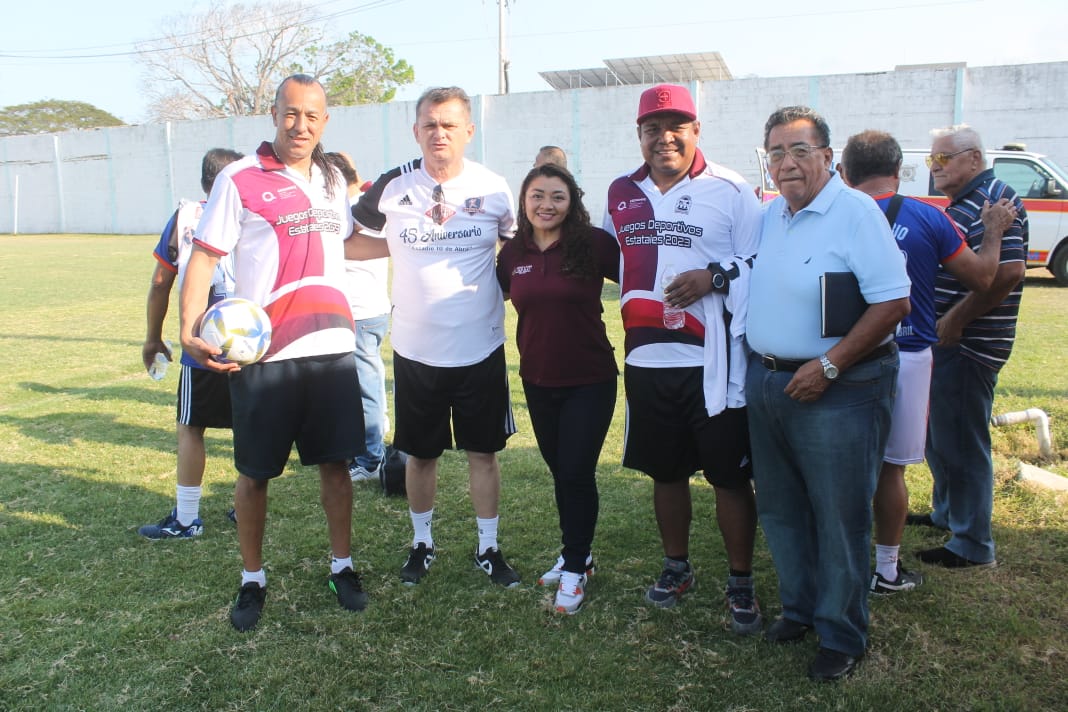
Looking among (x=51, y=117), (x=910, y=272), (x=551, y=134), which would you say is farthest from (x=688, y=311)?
(x=51, y=117)

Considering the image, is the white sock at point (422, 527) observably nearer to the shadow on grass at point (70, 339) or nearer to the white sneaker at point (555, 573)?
the white sneaker at point (555, 573)

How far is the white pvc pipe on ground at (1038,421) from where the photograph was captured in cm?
541

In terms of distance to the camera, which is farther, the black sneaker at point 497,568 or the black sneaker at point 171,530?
the black sneaker at point 171,530

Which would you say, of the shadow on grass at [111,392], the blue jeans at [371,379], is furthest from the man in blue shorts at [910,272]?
the shadow on grass at [111,392]

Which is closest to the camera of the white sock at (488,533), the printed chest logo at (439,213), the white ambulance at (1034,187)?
the printed chest logo at (439,213)

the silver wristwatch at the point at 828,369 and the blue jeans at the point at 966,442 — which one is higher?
the silver wristwatch at the point at 828,369

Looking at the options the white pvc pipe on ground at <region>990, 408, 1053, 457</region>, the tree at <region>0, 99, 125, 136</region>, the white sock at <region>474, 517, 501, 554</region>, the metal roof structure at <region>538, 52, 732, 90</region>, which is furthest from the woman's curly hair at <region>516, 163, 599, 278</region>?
the tree at <region>0, 99, 125, 136</region>

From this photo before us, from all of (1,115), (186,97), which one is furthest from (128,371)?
(1,115)

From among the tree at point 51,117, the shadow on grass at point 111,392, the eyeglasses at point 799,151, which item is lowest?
the shadow on grass at point 111,392

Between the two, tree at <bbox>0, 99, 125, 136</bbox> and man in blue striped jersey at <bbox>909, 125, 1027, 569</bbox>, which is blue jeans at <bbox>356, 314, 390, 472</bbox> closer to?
man in blue striped jersey at <bbox>909, 125, 1027, 569</bbox>

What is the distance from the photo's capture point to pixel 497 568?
4.03m

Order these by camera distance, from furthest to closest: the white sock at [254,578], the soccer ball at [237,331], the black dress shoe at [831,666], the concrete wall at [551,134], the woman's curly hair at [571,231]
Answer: the concrete wall at [551,134]
the white sock at [254,578]
the woman's curly hair at [571,231]
the soccer ball at [237,331]
the black dress shoe at [831,666]

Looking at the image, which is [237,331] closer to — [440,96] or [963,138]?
[440,96]

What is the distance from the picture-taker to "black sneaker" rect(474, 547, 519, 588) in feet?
13.0
